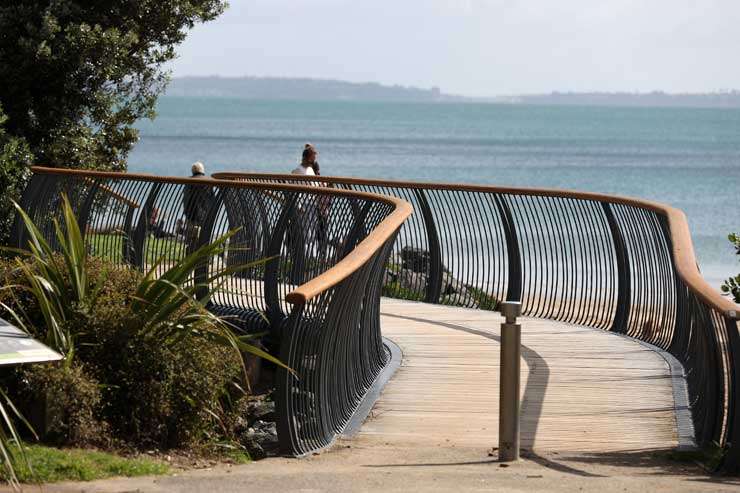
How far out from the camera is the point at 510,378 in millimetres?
7203

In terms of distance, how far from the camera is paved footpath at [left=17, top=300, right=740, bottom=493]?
6254 millimetres

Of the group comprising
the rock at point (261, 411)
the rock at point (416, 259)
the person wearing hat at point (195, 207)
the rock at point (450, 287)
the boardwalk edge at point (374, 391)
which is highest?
the person wearing hat at point (195, 207)

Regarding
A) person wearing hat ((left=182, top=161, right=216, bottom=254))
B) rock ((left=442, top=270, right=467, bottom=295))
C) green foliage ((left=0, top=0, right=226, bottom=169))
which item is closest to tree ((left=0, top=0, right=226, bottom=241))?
green foliage ((left=0, top=0, right=226, bottom=169))

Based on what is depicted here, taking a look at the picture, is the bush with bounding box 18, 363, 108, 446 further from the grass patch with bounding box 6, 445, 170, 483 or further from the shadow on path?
the shadow on path

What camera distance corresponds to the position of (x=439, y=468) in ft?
22.7

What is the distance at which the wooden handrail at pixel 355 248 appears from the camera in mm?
6805

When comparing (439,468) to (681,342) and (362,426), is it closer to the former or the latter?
(362,426)

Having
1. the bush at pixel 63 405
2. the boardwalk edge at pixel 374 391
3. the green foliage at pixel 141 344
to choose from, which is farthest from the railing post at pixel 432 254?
the bush at pixel 63 405

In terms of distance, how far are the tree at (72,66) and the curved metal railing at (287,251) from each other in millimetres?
2428

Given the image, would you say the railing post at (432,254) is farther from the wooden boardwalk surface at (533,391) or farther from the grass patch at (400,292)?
the wooden boardwalk surface at (533,391)

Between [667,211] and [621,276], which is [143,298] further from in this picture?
[621,276]

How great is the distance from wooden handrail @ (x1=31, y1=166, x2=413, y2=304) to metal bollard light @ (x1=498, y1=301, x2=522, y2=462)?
0.98m

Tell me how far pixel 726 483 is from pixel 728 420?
2.03ft

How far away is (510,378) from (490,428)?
129 centimetres
